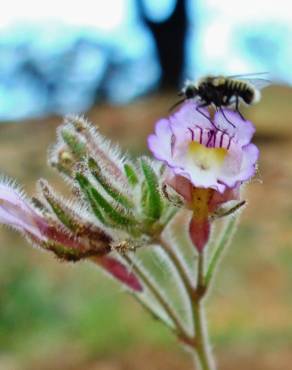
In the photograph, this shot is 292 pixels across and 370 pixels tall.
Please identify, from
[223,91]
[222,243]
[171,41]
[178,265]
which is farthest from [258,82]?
[171,41]

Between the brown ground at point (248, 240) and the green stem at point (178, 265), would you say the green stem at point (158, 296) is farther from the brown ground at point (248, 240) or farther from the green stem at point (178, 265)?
the brown ground at point (248, 240)

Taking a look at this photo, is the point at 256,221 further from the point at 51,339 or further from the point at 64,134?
the point at 64,134

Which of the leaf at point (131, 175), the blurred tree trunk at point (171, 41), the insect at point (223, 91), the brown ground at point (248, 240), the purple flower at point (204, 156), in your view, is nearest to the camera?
the purple flower at point (204, 156)

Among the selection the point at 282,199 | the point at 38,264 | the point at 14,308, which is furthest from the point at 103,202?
the point at 282,199

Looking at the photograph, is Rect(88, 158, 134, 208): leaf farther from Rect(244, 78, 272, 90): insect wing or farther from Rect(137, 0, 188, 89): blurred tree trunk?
Rect(137, 0, 188, 89): blurred tree trunk

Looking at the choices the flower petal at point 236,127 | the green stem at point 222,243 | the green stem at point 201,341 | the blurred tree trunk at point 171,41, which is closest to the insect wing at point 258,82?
the flower petal at point 236,127
